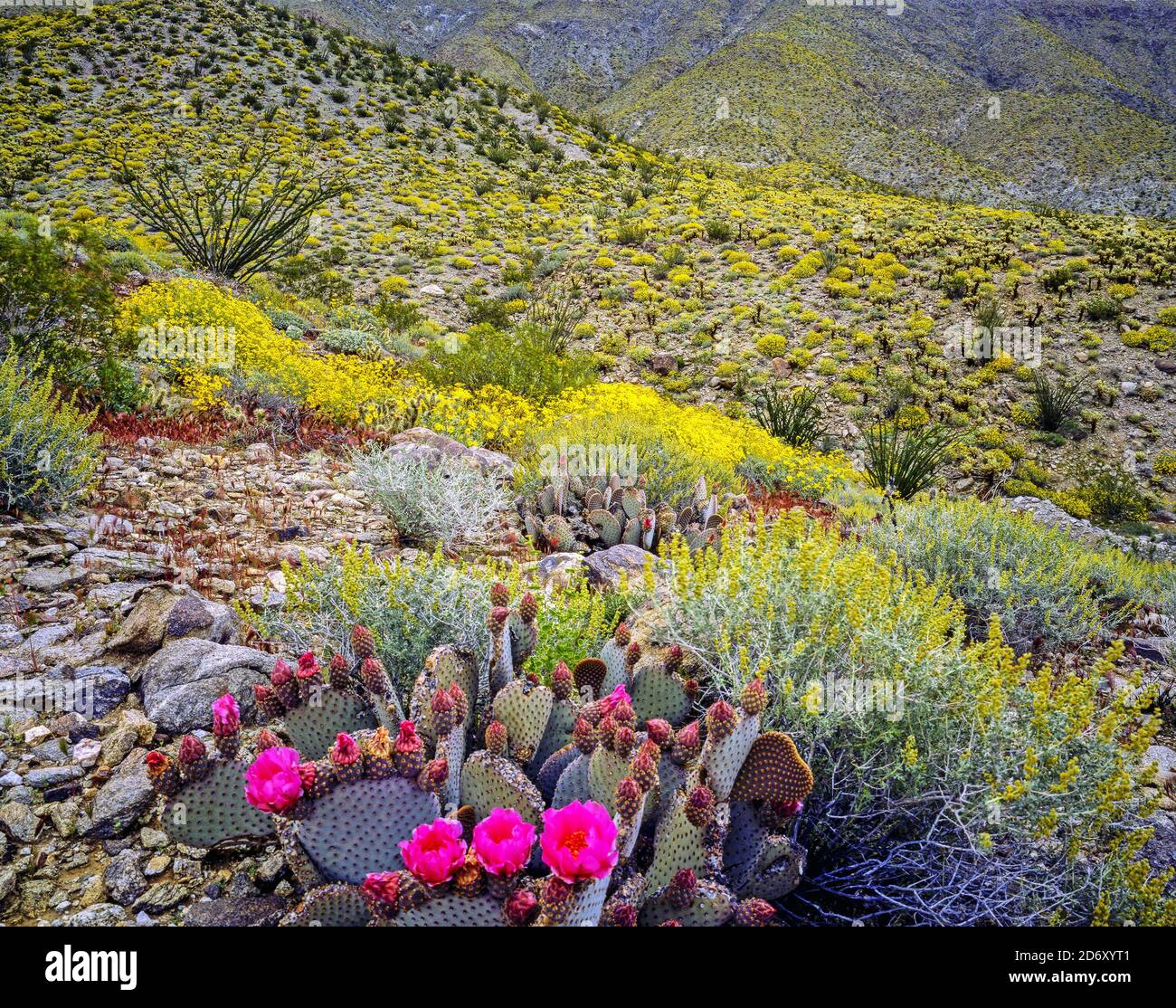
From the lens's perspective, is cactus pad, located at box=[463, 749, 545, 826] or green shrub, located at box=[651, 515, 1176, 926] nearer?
cactus pad, located at box=[463, 749, 545, 826]

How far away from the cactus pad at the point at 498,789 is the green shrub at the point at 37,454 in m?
3.70

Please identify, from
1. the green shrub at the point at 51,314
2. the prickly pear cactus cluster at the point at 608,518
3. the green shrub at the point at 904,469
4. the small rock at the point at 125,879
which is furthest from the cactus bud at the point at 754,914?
the green shrub at the point at 904,469

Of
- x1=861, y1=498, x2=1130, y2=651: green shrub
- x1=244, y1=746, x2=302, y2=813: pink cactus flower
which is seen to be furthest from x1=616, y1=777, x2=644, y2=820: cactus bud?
x1=861, y1=498, x2=1130, y2=651: green shrub

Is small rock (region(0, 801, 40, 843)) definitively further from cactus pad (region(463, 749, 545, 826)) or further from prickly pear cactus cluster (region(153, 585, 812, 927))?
cactus pad (region(463, 749, 545, 826))

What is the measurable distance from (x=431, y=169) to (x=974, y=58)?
70.3 m

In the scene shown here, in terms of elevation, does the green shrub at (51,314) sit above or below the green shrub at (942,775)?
above

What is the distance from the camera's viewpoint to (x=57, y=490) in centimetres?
406

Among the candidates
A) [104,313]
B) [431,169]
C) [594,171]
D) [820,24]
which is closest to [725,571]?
[104,313]

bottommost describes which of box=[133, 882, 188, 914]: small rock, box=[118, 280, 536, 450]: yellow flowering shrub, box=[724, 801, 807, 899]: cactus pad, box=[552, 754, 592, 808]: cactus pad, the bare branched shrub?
box=[133, 882, 188, 914]: small rock

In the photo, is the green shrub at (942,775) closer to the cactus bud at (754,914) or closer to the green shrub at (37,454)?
the cactus bud at (754,914)

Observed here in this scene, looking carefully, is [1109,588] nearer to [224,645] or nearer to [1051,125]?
[224,645]

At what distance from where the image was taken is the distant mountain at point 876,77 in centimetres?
4506

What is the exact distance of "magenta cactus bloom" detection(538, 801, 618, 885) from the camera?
133 centimetres

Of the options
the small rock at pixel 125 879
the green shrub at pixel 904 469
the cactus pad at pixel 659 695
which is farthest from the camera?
the green shrub at pixel 904 469
